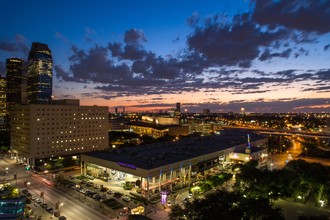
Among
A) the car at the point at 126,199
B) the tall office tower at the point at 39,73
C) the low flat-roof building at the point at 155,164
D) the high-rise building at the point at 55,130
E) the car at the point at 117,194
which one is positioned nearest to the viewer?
the car at the point at 126,199

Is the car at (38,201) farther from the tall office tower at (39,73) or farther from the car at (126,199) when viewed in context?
the tall office tower at (39,73)

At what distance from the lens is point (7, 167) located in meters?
65.8

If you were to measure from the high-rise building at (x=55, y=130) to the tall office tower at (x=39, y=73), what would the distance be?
3499 inches

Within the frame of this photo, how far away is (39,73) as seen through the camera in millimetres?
161000

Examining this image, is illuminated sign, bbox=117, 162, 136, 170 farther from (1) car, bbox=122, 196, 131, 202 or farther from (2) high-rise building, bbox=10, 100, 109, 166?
(2) high-rise building, bbox=10, 100, 109, 166

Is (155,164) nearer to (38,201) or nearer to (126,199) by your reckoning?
(126,199)

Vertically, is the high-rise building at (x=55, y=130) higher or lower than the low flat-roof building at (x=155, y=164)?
higher

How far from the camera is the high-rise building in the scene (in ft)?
229

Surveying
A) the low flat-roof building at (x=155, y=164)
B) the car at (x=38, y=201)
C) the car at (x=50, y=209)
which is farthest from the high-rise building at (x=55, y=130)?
the car at (x=50, y=209)

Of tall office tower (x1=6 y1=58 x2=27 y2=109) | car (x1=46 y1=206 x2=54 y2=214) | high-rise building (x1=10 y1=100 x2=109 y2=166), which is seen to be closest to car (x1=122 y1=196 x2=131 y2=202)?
car (x1=46 y1=206 x2=54 y2=214)

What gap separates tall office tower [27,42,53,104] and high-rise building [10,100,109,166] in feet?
292

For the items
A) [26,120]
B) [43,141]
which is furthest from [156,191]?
[26,120]

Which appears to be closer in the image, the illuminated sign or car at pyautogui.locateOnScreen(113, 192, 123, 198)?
car at pyautogui.locateOnScreen(113, 192, 123, 198)

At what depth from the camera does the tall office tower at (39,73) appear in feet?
508
